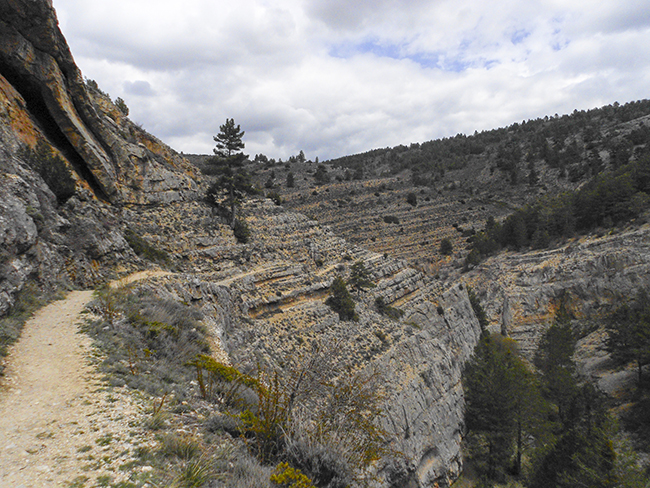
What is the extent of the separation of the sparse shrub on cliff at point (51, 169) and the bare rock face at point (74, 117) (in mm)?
3104

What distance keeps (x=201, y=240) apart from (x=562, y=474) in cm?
2846

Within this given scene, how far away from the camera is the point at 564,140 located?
7531 centimetres

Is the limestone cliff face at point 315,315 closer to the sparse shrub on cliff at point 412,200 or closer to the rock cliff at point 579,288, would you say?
the rock cliff at point 579,288

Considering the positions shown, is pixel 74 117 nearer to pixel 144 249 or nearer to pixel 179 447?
pixel 144 249

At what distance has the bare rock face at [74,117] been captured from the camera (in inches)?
608

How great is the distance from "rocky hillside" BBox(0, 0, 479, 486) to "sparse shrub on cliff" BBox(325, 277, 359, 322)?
2.27 feet

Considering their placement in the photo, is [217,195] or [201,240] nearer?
[201,240]

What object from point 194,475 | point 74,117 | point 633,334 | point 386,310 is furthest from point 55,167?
point 633,334

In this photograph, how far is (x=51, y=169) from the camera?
14.6 meters

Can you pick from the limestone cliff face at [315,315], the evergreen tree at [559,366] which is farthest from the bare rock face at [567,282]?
the limestone cliff face at [315,315]

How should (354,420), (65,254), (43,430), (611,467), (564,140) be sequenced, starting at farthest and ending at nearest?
(564,140) < (611,467) < (65,254) < (354,420) < (43,430)

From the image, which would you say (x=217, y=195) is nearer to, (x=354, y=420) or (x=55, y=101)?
(x=55, y=101)

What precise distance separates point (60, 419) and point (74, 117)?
67.2 ft

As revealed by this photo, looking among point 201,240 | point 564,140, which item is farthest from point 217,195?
point 564,140
